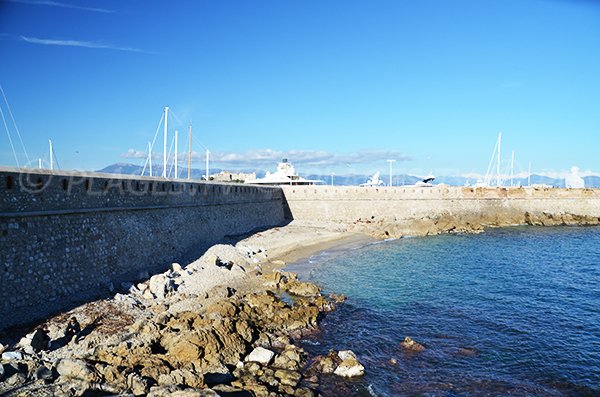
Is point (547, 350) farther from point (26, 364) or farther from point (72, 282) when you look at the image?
point (72, 282)

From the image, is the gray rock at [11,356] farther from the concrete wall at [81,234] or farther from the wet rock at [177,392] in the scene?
the wet rock at [177,392]

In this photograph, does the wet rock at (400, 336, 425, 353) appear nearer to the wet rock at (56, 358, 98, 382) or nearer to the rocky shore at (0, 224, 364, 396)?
the rocky shore at (0, 224, 364, 396)

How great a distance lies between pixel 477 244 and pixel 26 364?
118ft

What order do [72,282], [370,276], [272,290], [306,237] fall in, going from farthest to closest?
[306,237], [370,276], [272,290], [72,282]

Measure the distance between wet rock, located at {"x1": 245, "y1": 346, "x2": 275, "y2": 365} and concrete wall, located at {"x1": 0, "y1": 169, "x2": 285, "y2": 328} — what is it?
687 centimetres

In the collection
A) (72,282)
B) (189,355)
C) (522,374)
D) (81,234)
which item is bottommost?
(522,374)

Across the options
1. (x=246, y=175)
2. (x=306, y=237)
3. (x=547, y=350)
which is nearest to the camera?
(x=547, y=350)

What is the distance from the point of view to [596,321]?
1728 centimetres

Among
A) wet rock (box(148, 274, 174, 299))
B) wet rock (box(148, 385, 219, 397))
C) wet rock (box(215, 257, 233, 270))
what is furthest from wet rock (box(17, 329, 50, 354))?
wet rock (box(215, 257, 233, 270))

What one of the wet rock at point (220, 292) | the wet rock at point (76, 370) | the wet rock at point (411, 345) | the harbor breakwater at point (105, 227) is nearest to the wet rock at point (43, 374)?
the wet rock at point (76, 370)

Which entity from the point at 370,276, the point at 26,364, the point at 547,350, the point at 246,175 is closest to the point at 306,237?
the point at 370,276

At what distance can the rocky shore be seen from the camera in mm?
10180

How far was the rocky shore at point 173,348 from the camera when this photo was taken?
10.2 metres

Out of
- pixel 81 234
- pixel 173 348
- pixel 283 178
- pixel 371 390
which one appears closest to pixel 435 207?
pixel 283 178
